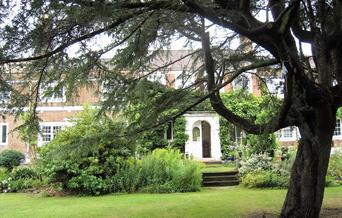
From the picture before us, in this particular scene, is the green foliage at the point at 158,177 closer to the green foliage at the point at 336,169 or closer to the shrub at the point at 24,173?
the shrub at the point at 24,173

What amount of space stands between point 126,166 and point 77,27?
1050cm

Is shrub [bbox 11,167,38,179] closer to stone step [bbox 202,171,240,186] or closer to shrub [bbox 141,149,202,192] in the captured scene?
shrub [bbox 141,149,202,192]

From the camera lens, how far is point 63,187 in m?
16.7

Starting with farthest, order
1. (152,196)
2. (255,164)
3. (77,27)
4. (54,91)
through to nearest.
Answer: (255,164), (152,196), (54,91), (77,27)

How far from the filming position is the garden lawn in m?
11.4

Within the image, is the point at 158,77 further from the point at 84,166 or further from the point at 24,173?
the point at 24,173

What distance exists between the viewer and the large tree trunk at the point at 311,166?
8.76 metres

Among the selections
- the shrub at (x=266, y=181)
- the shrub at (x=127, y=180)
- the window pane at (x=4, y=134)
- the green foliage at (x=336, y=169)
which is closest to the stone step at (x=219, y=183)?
the shrub at (x=266, y=181)

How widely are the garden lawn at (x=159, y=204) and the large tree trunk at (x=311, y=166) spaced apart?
2042mm

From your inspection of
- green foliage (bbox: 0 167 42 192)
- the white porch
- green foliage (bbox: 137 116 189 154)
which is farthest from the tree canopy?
the white porch

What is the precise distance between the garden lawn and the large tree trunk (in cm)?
204

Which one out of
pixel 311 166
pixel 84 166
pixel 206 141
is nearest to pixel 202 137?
pixel 206 141

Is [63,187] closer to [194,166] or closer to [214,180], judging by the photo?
[194,166]

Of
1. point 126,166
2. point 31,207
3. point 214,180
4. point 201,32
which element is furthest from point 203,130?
point 201,32
